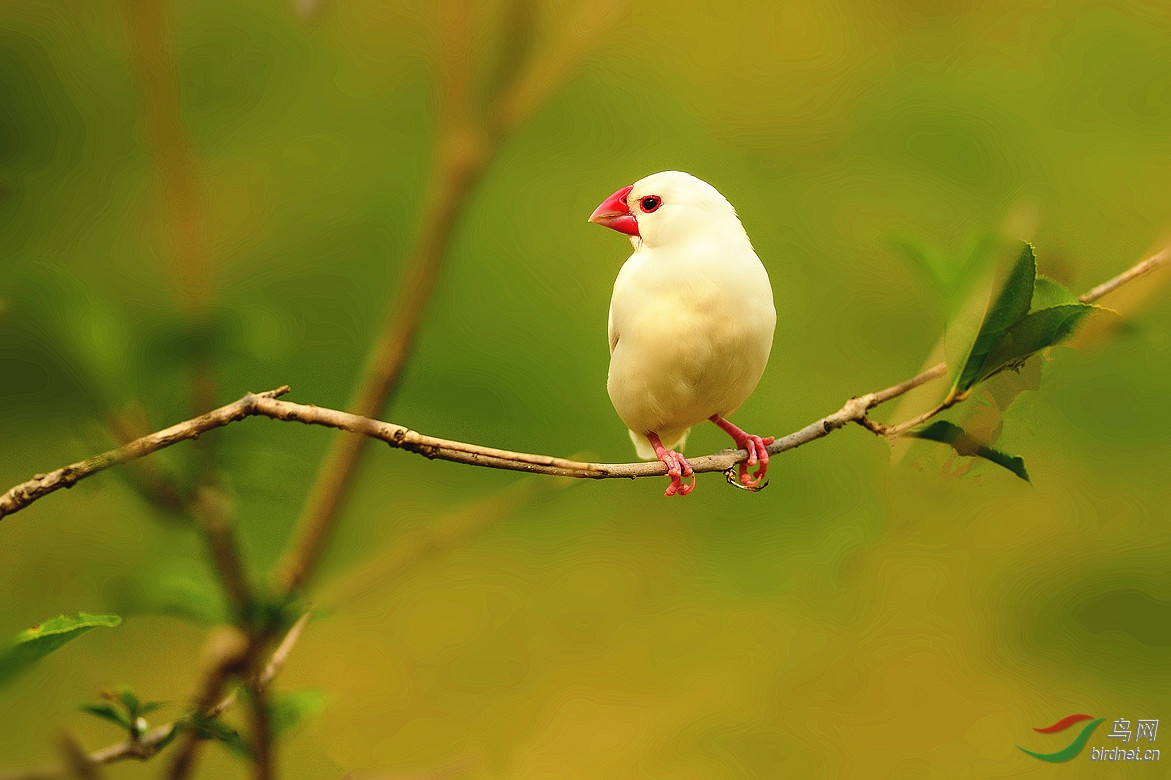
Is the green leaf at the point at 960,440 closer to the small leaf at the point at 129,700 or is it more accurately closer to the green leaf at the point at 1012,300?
the green leaf at the point at 1012,300

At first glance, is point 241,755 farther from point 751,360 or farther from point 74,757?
point 751,360

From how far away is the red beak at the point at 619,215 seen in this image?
392mm

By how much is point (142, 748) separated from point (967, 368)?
0.83 feet

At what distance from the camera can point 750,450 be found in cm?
40

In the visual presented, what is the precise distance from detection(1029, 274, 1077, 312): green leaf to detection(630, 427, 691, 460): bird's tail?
19 cm

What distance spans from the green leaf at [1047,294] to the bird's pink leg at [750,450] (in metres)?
0.14

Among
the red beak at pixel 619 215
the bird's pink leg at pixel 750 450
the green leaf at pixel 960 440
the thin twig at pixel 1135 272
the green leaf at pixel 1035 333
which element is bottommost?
the green leaf at pixel 960 440

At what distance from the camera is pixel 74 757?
7.1 inches

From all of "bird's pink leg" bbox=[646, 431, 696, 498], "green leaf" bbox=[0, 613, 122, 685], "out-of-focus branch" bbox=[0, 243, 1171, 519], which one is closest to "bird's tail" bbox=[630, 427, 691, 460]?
"bird's pink leg" bbox=[646, 431, 696, 498]

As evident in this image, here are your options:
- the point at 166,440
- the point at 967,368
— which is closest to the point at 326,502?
the point at 166,440

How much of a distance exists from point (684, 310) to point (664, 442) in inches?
4.0

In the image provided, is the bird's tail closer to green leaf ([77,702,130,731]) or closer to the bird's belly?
the bird's belly

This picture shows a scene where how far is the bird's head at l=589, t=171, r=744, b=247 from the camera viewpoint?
386mm

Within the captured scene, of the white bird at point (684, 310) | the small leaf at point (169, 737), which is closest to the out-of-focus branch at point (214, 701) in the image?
the small leaf at point (169, 737)
